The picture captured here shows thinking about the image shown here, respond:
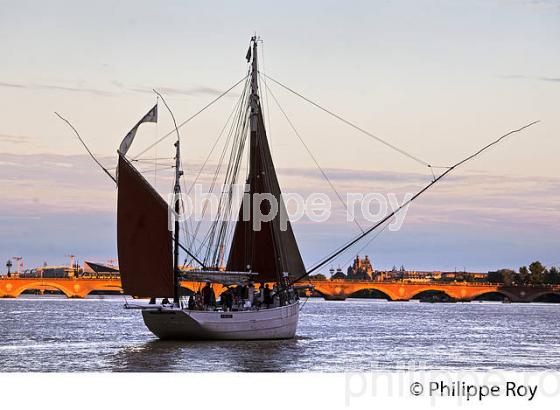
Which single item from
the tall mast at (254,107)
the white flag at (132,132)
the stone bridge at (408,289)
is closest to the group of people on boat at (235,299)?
the tall mast at (254,107)

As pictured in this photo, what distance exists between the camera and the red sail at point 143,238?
5206cm

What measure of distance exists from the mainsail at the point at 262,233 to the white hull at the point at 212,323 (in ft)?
7.51

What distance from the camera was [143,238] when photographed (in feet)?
171

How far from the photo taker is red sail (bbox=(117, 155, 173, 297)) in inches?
2050

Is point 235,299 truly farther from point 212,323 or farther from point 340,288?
point 340,288

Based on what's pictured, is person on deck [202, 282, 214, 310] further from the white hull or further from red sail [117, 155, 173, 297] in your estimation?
red sail [117, 155, 173, 297]

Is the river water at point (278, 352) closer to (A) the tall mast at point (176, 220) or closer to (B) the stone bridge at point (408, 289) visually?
(A) the tall mast at point (176, 220)

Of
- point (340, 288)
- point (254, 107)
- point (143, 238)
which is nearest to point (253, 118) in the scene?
point (254, 107)

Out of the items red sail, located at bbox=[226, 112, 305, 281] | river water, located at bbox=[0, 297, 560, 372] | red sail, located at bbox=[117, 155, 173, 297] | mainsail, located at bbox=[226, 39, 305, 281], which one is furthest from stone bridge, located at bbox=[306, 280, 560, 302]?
red sail, located at bbox=[117, 155, 173, 297]

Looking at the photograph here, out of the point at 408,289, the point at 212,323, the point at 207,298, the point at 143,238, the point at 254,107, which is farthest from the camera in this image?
the point at 408,289

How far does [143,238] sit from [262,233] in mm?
6007

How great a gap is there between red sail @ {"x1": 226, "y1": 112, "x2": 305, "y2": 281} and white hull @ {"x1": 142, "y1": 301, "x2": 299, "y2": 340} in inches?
89.3
